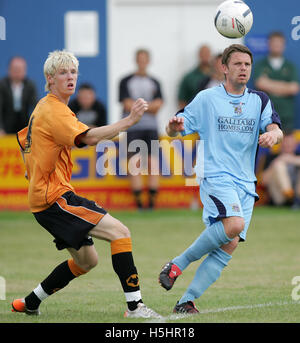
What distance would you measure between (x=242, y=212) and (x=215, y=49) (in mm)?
11453

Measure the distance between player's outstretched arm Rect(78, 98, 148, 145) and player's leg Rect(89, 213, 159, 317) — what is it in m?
0.67

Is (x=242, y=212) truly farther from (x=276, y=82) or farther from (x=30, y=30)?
(x=30, y=30)

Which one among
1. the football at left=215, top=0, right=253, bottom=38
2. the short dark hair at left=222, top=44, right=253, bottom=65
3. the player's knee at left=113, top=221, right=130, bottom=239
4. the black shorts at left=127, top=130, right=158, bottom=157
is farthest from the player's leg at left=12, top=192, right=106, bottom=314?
the black shorts at left=127, top=130, right=158, bottom=157

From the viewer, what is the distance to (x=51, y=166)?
656 cm

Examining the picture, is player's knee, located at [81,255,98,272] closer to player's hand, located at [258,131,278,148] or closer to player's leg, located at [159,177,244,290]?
player's leg, located at [159,177,244,290]

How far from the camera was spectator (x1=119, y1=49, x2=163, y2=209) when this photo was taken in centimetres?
1420

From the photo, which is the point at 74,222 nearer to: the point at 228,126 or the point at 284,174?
the point at 228,126

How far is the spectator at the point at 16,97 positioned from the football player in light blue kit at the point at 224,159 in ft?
27.2

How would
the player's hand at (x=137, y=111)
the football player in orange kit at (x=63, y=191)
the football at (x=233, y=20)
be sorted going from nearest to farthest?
the player's hand at (x=137, y=111) < the football player in orange kit at (x=63, y=191) < the football at (x=233, y=20)

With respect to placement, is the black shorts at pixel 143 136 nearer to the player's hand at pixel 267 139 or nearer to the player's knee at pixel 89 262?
the player's knee at pixel 89 262

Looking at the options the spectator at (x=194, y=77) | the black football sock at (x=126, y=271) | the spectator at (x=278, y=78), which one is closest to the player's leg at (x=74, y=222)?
the black football sock at (x=126, y=271)

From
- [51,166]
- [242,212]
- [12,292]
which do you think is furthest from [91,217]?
[12,292]

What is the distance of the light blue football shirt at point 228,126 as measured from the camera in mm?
6938

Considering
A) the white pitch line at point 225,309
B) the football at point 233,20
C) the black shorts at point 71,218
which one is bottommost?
the white pitch line at point 225,309
